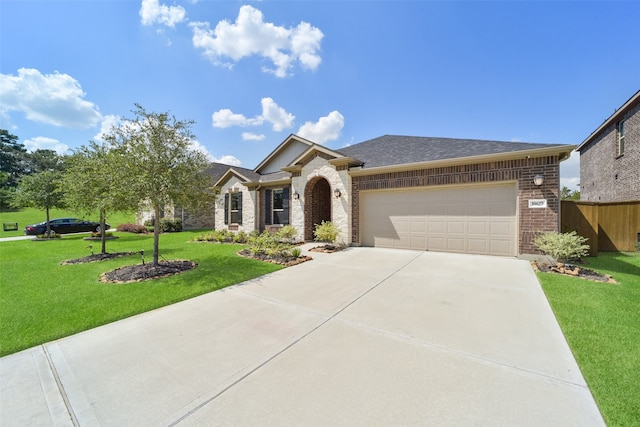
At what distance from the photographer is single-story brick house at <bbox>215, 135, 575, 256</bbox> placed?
7.56 meters

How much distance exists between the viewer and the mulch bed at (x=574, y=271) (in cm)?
573

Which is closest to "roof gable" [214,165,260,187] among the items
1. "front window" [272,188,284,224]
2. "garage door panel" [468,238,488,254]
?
"front window" [272,188,284,224]

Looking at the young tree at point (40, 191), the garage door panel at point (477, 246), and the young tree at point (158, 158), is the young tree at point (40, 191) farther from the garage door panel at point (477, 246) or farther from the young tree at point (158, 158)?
the garage door panel at point (477, 246)

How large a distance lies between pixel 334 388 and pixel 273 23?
38.5 feet

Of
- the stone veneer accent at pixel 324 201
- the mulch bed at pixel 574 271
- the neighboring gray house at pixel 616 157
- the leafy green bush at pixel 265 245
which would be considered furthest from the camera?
the neighboring gray house at pixel 616 157

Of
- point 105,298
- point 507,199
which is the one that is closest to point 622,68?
point 507,199

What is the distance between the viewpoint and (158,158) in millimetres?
6578

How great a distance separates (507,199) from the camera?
7949 mm

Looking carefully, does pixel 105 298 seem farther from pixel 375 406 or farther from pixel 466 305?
pixel 466 305

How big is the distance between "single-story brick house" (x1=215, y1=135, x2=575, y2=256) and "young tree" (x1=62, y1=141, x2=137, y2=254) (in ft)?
11.8

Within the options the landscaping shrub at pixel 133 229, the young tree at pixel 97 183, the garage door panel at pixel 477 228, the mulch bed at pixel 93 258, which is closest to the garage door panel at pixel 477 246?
the garage door panel at pixel 477 228

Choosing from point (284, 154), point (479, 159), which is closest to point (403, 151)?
point (479, 159)

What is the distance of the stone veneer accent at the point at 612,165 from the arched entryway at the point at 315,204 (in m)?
14.4

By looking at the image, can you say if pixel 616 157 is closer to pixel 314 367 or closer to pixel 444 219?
pixel 444 219
